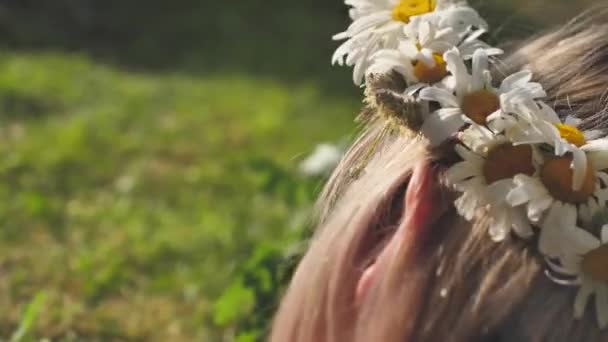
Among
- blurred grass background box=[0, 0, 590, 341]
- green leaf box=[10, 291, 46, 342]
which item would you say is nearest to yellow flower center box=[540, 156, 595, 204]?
blurred grass background box=[0, 0, 590, 341]

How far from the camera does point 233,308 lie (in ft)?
7.42

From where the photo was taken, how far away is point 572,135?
1236mm

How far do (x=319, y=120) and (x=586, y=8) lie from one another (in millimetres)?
2222

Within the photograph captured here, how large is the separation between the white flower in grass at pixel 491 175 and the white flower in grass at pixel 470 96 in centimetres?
2

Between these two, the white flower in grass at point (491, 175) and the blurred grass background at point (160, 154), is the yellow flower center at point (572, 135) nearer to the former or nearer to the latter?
the white flower in grass at point (491, 175)

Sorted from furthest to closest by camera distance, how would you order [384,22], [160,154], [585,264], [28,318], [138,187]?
1. [160,154]
2. [138,187]
3. [28,318]
4. [384,22]
5. [585,264]

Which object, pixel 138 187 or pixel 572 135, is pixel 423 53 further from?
pixel 138 187

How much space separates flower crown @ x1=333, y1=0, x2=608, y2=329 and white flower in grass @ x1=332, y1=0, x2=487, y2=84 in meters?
0.06

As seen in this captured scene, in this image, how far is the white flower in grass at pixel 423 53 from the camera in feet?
4.20

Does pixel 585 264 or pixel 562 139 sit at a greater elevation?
pixel 562 139

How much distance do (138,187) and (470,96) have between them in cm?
192

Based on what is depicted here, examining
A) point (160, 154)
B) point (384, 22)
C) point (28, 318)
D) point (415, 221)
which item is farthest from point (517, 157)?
point (160, 154)

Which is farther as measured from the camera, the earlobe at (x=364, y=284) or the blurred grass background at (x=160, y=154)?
the blurred grass background at (x=160, y=154)

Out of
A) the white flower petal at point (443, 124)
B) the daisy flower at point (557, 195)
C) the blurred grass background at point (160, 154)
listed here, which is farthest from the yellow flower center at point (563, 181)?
the blurred grass background at point (160, 154)
